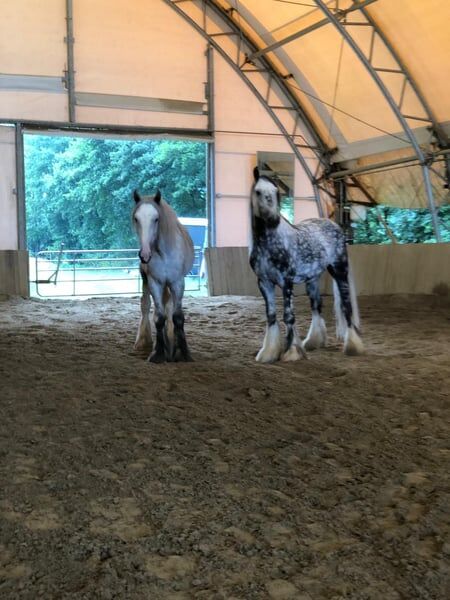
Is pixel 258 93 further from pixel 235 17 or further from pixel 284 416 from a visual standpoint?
pixel 284 416

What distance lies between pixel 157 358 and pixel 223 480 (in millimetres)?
2611

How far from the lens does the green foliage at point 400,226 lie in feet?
44.0

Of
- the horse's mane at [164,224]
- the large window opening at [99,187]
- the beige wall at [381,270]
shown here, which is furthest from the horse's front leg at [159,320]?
the large window opening at [99,187]

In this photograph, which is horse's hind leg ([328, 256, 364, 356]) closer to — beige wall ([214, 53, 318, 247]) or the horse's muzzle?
the horse's muzzle

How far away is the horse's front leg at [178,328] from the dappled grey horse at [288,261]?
2.25 feet

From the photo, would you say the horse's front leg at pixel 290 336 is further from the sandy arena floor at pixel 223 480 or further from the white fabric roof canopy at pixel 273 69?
the white fabric roof canopy at pixel 273 69

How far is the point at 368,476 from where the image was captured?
250cm

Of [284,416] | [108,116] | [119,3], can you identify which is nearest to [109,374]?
[284,416]

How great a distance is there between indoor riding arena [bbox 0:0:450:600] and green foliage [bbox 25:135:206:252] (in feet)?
19.3

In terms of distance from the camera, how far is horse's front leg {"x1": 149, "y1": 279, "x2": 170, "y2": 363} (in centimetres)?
499

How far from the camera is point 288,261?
5.12 meters

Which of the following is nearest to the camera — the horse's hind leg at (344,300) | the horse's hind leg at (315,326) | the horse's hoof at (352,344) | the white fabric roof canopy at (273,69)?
the horse's hoof at (352,344)

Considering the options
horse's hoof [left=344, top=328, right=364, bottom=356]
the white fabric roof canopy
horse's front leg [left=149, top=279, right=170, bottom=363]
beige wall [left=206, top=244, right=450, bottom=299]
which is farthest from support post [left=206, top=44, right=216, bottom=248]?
horse's front leg [left=149, top=279, right=170, bottom=363]

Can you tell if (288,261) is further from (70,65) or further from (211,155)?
(70,65)
